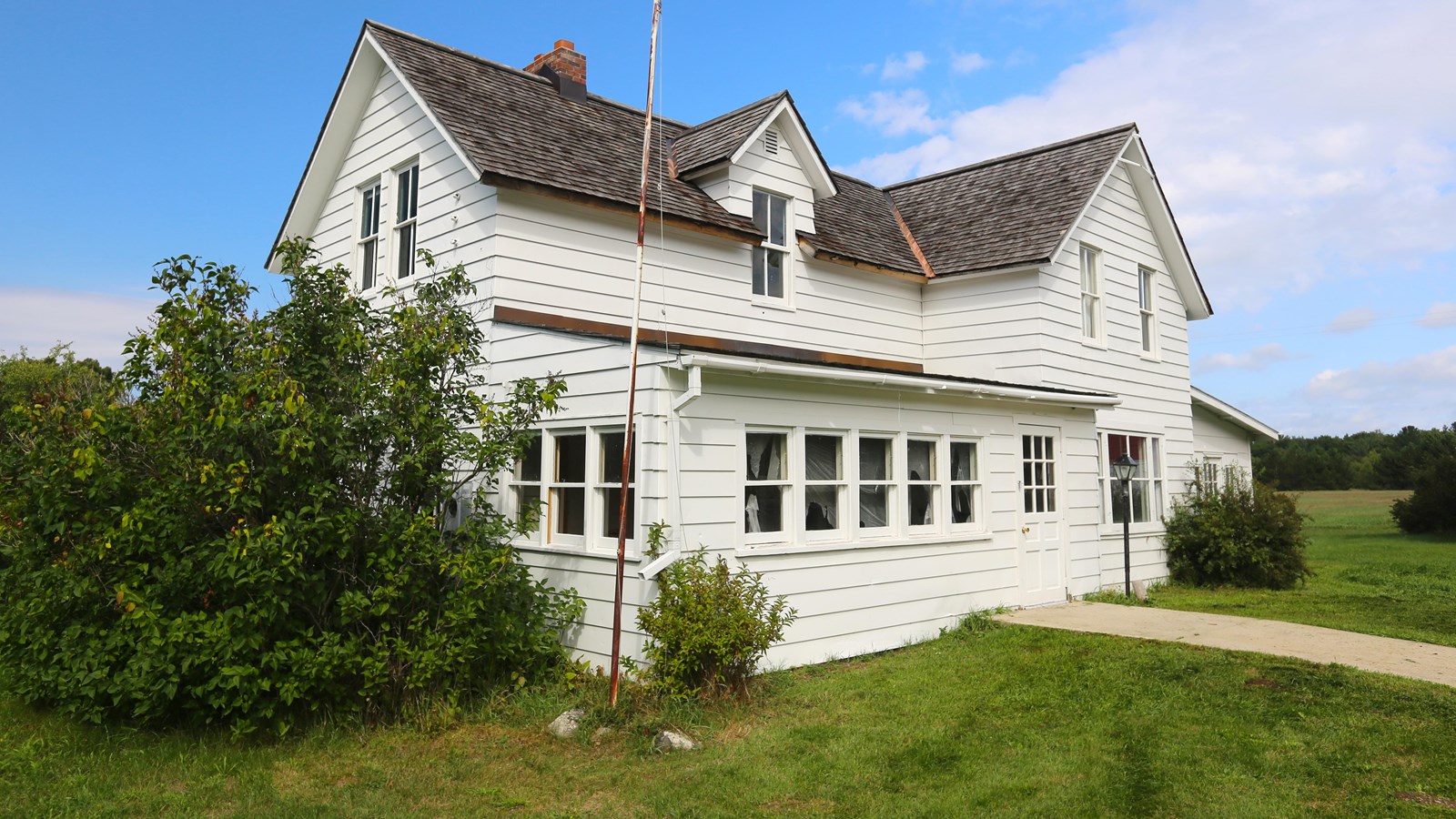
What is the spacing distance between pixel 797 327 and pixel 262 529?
356 inches

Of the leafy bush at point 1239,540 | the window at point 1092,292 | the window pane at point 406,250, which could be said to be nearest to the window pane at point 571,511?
the window pane at point 406,250

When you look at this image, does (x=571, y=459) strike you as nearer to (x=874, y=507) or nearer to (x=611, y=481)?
(x=611, y=481)

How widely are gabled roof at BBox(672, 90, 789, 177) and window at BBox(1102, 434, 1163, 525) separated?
8.05 metres

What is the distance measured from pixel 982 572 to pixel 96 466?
9723 millimetres

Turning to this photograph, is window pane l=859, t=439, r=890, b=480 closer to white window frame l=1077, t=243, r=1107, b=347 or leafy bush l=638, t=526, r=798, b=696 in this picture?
leafy bush l=638, t=526, r=798, b=696

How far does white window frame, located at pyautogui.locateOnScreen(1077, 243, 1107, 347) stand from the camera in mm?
16547

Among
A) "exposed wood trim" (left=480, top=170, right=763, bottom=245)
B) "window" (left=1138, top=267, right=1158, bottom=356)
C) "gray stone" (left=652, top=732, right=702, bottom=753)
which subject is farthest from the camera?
"window" (left=1138, top=267, right=1158, bottom=356)

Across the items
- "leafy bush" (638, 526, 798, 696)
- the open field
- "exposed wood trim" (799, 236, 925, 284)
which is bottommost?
the open field

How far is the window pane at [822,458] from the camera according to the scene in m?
10.4

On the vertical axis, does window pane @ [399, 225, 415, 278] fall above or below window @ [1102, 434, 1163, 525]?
above

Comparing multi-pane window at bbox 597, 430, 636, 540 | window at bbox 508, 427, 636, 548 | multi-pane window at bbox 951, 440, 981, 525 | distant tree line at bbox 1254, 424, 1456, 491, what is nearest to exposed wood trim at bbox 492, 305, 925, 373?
multi-pane window at bbox 597, 430, 636, 540

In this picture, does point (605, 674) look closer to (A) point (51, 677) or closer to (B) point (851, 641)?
(B) point (851, 641)

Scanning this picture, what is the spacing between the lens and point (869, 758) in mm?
7062

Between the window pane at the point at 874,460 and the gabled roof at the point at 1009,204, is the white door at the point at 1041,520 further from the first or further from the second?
the gabled roof at the point at 1009,204
